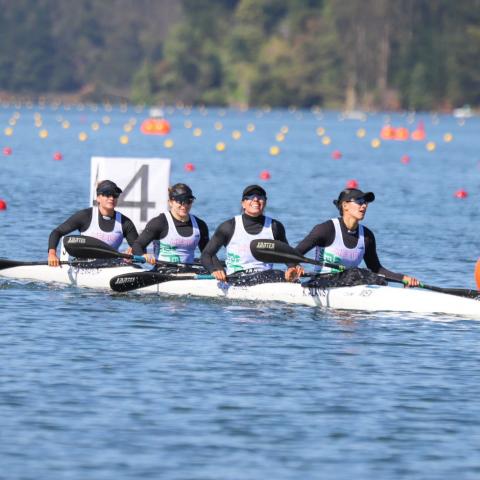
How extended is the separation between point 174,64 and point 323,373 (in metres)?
180

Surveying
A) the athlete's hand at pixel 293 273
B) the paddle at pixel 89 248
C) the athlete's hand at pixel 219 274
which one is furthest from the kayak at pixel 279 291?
the athlete's hand at pixel 219 274

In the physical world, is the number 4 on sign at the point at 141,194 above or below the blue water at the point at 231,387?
above

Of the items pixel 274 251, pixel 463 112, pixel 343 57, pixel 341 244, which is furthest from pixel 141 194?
pixel 343 57

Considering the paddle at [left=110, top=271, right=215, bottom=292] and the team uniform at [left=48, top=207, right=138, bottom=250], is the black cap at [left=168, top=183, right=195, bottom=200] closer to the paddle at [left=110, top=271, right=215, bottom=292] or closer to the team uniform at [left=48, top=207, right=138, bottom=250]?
the paddle at [left=110, top=271, right=215, bottom=292]

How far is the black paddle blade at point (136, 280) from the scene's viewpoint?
22672mm

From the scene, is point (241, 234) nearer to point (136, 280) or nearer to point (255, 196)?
point (255, 196)

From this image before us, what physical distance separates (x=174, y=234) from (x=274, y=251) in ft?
6.47

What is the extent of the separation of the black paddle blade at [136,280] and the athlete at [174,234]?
0.82ft

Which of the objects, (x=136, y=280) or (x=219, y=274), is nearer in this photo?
(x=219, y=274)

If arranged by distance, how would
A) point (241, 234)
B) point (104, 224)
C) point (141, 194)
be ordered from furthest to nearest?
point (141, 194)
point (104, 224)
point (241, 234)

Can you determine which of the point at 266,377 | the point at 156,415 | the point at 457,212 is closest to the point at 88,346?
the point at 266,377

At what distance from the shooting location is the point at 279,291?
874 inches

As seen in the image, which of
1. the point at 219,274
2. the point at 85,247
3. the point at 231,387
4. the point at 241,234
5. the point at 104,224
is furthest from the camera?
the point at 104,224

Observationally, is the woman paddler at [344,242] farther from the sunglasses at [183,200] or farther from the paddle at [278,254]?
the sunglasses at [183,200]
